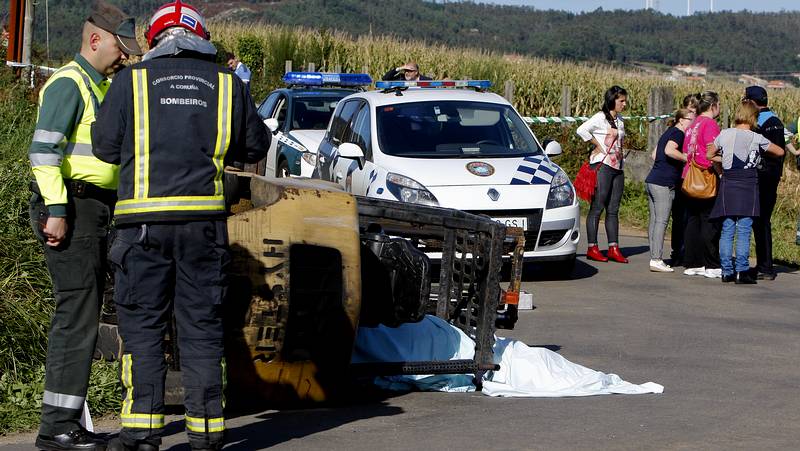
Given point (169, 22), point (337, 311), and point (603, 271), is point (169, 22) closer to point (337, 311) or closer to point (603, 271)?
point (337, 311)

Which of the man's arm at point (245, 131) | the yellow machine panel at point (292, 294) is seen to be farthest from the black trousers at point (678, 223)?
the man's arm at point (245, 131)

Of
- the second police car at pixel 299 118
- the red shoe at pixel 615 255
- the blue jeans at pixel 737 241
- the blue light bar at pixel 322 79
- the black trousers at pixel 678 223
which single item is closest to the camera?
the blue jeans at pixel 737 241

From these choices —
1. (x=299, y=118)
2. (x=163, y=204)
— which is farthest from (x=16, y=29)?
(x=163, y=204)

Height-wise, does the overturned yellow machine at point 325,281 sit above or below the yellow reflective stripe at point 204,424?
above

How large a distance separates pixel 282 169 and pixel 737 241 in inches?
252

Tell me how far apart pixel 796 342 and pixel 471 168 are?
143 inches

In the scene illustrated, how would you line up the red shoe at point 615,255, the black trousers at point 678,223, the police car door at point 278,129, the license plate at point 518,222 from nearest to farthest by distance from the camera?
the license plate at point 518,222
the black trousers at point 678,223
the red shoe at point 615,255
the police car door at point 278,129

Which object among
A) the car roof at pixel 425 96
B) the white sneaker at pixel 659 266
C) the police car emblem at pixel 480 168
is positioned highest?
the car roof at pixel 425 96

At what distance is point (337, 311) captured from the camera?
6.33 metres

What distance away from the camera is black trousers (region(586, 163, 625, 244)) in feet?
44.6

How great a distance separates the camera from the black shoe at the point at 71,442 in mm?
5605

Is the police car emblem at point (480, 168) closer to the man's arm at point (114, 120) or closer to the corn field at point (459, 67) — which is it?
the man's arm at point (114, 120)

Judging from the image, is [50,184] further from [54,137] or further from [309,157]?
[309,157]

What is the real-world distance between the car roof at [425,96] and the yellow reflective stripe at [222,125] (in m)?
7.53
